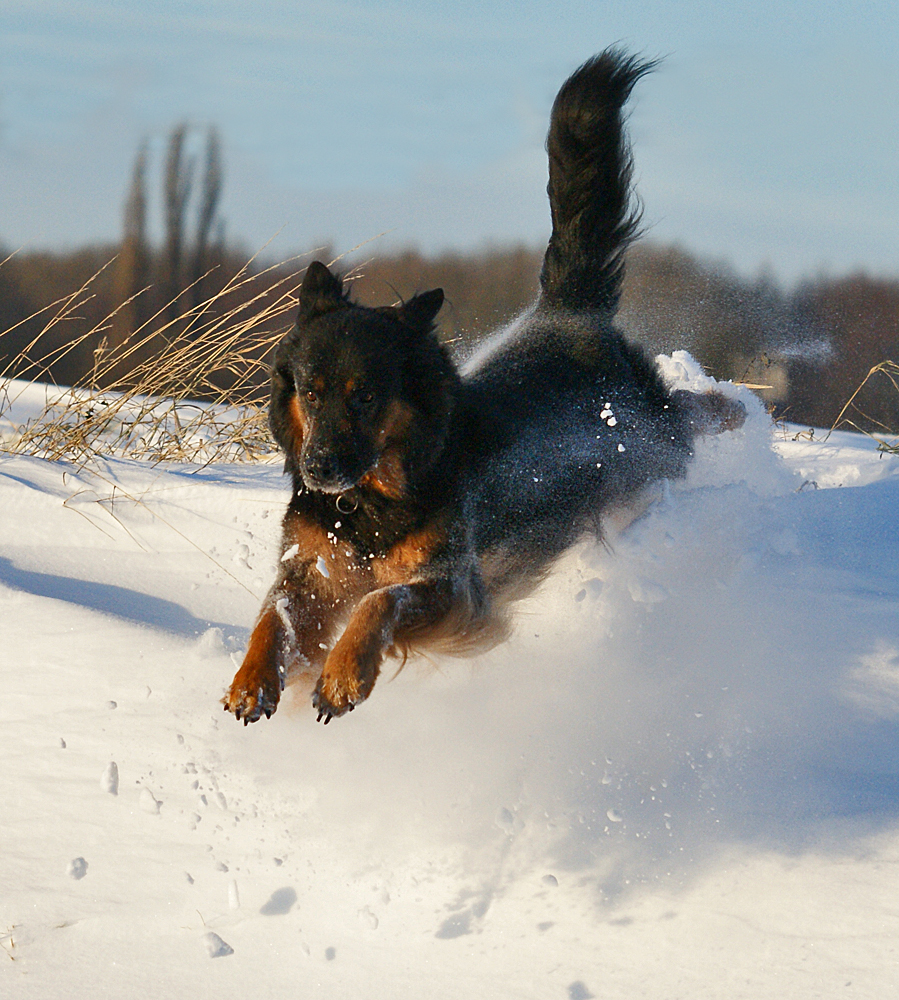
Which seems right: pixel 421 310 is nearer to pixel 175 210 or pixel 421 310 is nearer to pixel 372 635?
pixel 372 635

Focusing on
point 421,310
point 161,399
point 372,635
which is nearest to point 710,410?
point 421,310

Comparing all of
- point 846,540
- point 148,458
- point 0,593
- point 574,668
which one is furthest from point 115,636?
point 846,540

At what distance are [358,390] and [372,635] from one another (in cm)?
78

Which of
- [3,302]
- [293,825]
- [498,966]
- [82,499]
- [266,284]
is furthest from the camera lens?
[3,302]

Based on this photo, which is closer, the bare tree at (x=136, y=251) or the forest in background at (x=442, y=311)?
the forest in background at (x=442, y=311)

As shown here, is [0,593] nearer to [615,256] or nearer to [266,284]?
[615,256]

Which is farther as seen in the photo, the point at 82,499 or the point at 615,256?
the point at 82,499

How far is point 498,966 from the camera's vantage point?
2.19m

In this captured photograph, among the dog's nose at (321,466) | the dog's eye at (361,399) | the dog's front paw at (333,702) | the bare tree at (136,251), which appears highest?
the dog's eye at (361,399)

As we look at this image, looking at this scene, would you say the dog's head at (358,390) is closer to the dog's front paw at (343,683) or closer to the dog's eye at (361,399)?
the dog's eye at (361,399)

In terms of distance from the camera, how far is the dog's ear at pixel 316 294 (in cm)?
304

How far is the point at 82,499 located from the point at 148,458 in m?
1.08

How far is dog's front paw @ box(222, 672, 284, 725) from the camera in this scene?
2.46 meters

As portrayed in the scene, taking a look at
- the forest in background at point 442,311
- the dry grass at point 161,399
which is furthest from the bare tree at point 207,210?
the dry grass at point 161,399
